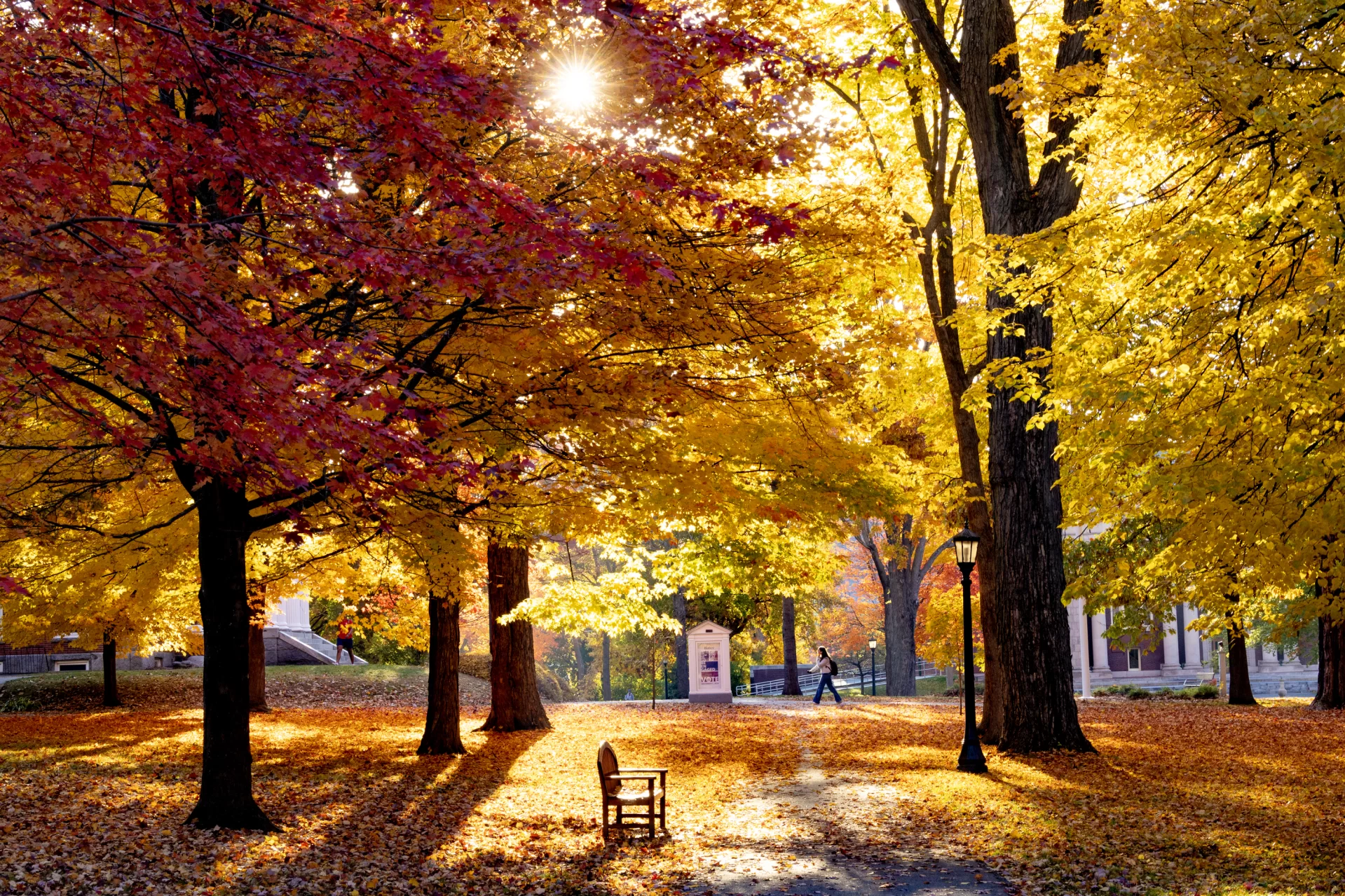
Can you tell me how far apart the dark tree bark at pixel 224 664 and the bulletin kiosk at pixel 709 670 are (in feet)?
72.9

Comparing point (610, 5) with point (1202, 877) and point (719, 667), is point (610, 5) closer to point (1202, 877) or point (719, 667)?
point (1202, 877)

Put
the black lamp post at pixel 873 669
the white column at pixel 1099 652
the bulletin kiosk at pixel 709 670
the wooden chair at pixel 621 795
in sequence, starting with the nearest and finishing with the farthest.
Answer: the wooden chair at pixel 621 795 < the bulletin kiosk at pixel 709 670 < the black lamp post at pixel 873 669 < the white column at pixel 1099 652

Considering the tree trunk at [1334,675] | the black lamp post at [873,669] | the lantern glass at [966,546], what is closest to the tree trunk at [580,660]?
the black lamp post at [873,669]

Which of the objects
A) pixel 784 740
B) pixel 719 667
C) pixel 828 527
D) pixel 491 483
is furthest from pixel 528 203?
pixel 719 667

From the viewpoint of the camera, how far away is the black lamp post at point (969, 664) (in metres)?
14.9

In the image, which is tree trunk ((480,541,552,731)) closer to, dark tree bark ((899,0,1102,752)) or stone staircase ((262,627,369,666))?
dark tree bark ((899,0,1102,752))

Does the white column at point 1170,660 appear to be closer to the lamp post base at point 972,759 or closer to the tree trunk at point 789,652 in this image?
the tree trunk at point 789,652

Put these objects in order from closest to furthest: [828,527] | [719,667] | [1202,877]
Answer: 1. [1202,877]
2. [828,527]
3. [719,667]

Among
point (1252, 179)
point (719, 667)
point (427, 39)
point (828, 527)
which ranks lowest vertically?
point (719, 667)

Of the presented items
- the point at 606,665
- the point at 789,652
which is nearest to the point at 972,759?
the point at 789,652

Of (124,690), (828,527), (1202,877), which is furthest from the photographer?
(124,690)

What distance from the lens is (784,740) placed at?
2092 cm

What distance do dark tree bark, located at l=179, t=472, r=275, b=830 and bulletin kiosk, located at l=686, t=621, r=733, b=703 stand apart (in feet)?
72.9

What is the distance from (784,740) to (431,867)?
1188 cm
